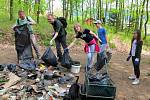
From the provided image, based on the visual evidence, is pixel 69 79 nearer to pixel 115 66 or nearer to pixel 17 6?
pixel 115 66

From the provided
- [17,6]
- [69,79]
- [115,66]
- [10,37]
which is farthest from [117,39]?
[69,79]

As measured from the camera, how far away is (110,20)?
35781 millimetres

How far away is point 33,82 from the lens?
372 inches

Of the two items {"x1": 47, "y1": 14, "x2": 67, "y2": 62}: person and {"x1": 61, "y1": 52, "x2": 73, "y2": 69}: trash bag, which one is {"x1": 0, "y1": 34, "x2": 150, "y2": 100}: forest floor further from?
{"x1": 47, "y1": 14, "x2": 67, "y2": 62}: person

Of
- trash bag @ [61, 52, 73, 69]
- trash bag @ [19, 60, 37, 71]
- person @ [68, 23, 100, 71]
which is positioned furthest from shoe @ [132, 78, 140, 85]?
trash bag @ [19, 60, 37, 71]

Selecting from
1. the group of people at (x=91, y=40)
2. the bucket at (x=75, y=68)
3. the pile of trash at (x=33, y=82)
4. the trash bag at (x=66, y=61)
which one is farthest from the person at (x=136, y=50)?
the trash bag at (x=66, y=61)

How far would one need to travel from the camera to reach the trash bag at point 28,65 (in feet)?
34.7

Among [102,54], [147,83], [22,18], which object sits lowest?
A: [147,83]

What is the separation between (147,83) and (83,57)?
4.88 metres

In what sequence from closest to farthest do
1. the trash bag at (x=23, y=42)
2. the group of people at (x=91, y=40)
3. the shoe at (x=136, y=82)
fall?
the group of people at (x=91, y=40)
the shoe at (x=136, y=82)
the trash bag at (x=23, y=42)

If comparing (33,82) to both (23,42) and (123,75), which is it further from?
(123,75)

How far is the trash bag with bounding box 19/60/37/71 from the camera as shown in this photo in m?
10.6

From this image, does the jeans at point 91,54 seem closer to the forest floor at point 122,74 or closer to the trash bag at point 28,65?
the forest floor at point 122,74

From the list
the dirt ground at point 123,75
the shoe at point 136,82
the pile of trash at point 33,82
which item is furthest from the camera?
the shoe at point 136,82
